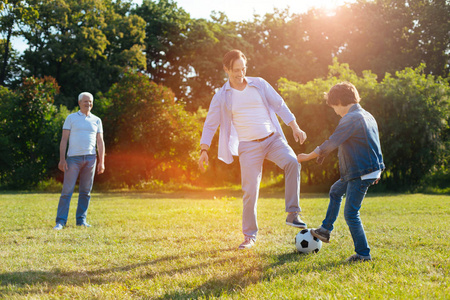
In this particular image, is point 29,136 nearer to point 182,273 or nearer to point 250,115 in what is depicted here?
point 250,115

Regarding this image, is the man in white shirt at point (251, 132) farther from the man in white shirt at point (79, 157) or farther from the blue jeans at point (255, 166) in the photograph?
the man in white shirt at point (79, 157)

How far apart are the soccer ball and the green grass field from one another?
0.11 meters

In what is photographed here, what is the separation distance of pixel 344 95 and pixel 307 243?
1.67 meters

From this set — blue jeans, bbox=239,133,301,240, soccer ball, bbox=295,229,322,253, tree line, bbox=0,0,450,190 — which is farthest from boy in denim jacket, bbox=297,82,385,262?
tree line, bbox=0,0,450,190

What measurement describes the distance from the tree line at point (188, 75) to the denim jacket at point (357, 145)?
12941 mm

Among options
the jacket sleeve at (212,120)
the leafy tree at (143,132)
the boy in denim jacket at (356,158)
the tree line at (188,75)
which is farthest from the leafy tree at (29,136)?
the boy in denim jacket at (356,158)

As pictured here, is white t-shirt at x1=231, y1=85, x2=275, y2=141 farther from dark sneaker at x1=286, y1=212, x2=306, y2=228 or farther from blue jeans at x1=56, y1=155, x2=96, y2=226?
blue jeans at x1=56, y1=155, x2=96, y2=226

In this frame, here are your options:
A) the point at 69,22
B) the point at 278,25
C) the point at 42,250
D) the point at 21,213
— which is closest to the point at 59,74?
the point at 69,22

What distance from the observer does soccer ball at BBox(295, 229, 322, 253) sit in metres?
4.79

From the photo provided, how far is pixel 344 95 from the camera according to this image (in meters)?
4.54

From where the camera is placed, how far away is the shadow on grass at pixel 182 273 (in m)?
3.55

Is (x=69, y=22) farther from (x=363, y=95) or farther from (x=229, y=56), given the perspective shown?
(x=229, y=56)

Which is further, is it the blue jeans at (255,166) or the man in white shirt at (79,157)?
the man in white shirt at (79,157)

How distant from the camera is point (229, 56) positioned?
5.07 m
